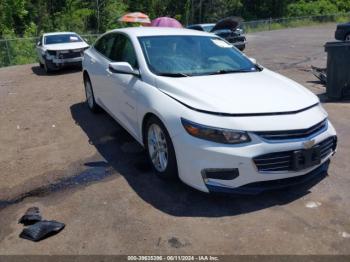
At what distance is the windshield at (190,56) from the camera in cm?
501

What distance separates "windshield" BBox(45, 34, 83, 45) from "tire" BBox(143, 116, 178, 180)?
11591mm

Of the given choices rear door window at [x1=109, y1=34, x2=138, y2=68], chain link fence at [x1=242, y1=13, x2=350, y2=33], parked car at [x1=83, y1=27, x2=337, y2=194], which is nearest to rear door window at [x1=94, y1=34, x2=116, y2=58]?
rear door window at [x1=109, y1=34, x2=138, y2=68]

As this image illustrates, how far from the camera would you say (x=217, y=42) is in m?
5.77

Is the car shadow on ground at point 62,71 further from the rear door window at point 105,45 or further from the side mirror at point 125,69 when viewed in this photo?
the side mirror at point 125,69

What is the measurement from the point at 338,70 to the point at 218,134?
5173mm

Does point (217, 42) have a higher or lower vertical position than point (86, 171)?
higher

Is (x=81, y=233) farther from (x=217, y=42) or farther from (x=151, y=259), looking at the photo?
(x=217, y=42)

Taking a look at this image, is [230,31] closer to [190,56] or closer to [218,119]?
[190,56]

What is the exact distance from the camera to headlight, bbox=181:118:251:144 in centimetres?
385

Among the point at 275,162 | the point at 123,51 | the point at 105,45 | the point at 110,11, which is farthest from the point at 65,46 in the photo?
the point at 110,11

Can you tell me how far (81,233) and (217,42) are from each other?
3.31 meters

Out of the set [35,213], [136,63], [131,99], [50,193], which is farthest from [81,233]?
[136,63]

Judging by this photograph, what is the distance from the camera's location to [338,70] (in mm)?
8062

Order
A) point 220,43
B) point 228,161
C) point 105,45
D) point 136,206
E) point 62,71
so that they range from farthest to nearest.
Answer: point 62,71 → point 105,45 → point 220,43 → point 136,206 → point 228,161
